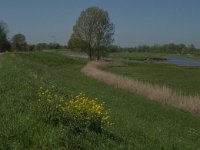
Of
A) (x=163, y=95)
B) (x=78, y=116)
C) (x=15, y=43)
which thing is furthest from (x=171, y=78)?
(x=15, y=43)

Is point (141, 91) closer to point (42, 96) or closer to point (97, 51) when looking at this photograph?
point (42, 96)

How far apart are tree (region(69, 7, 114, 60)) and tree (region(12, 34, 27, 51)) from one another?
39.0 m

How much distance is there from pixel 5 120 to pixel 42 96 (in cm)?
215

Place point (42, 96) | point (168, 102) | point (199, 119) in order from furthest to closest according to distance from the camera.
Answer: point (168, 102), point (199, 119), point (42, 96)

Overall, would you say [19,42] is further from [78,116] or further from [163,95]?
[78,116]

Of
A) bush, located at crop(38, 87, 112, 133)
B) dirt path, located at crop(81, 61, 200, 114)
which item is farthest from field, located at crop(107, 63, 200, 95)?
bush, located at crop(38, 87, 112, 133)

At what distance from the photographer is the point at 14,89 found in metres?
14.0

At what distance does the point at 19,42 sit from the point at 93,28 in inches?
1836

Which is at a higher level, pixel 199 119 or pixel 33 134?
Result: pixel 33 134

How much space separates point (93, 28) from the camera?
98000 mm

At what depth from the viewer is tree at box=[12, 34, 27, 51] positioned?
135m

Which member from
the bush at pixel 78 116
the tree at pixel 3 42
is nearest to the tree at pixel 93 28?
the tree at pixel 3 42

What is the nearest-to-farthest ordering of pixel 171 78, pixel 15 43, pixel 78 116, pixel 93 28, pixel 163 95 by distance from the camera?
pixel 78 116 < pixel 163 95 < pixel 171 78 < pixel 93 28 < pixel 15 43

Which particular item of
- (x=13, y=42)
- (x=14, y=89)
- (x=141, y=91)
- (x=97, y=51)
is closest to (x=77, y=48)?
(x=97, y=51)
